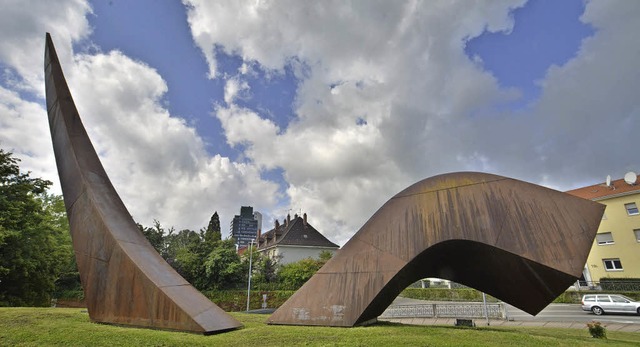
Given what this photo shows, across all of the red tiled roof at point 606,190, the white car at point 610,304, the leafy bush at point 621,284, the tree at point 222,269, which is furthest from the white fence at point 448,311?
the red tiled roof at point 606,190

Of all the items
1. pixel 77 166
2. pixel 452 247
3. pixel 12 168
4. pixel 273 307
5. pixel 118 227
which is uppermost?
pixel 12 168

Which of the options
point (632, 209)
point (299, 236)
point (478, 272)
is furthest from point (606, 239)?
point (299, 236)

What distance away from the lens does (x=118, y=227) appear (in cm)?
941

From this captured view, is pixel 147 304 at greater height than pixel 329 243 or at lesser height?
lesser

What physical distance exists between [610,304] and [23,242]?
111ft

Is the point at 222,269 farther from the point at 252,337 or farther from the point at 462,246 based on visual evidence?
the point at 462,246

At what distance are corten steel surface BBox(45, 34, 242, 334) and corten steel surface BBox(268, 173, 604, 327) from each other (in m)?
2.47

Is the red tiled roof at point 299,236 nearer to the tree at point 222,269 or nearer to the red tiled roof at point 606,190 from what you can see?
the tree at point 222,269

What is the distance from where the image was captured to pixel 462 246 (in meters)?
8.30

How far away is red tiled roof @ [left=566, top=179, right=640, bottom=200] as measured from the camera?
1291 inches

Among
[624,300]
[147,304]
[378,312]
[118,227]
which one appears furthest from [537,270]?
[624,300]

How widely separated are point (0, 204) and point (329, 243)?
39.2 meters

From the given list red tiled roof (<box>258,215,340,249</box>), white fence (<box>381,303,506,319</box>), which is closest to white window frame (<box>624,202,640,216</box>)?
white fence (<box>381,303,506,319</box>)

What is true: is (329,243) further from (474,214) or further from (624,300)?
(474,214)
